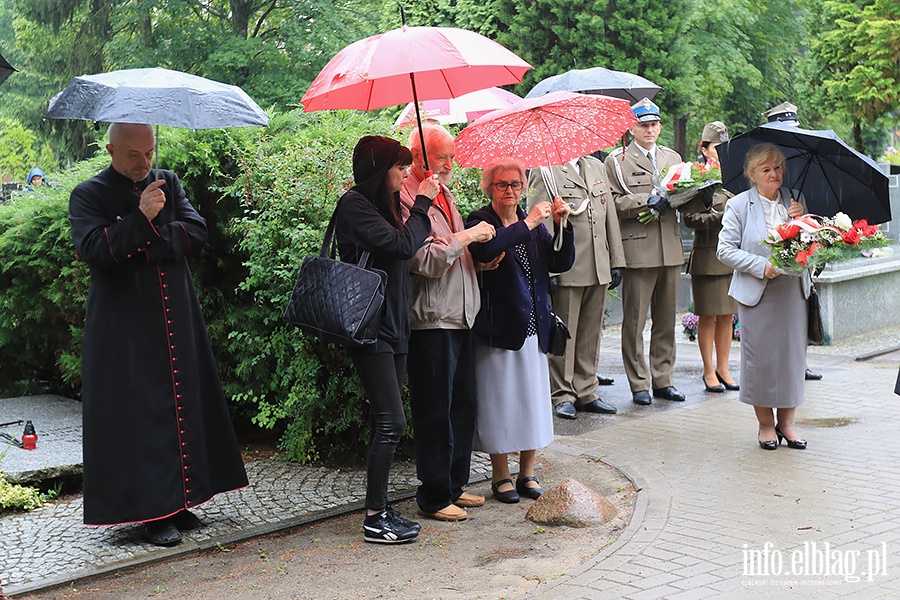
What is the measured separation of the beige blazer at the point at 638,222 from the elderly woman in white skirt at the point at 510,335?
2653mm

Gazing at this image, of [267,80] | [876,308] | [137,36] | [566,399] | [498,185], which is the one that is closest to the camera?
[498,185]

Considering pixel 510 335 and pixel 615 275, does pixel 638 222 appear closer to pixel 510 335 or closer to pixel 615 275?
pixel 615 275

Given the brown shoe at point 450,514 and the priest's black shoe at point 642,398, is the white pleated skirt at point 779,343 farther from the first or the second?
the brown shoe at point 450,514

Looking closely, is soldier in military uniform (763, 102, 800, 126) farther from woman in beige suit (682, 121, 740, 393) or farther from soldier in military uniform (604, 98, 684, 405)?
soldier in military uniform (604, 98, 684, 405)

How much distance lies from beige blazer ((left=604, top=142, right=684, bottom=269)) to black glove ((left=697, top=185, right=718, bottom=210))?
26 cm

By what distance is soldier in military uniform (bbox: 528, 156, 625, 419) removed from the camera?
8086 mm

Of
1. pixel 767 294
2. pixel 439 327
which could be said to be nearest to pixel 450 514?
pixel 439 327

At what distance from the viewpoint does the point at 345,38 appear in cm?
2369

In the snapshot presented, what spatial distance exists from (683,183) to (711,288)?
1.06m

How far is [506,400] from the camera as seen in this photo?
5.89 meters

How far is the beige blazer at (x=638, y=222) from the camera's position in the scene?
8516 millimetres

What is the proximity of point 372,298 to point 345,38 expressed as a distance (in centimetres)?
1978

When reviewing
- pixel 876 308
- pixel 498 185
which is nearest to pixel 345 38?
pixel 876 308

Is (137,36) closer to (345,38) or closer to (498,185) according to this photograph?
(345,38)
